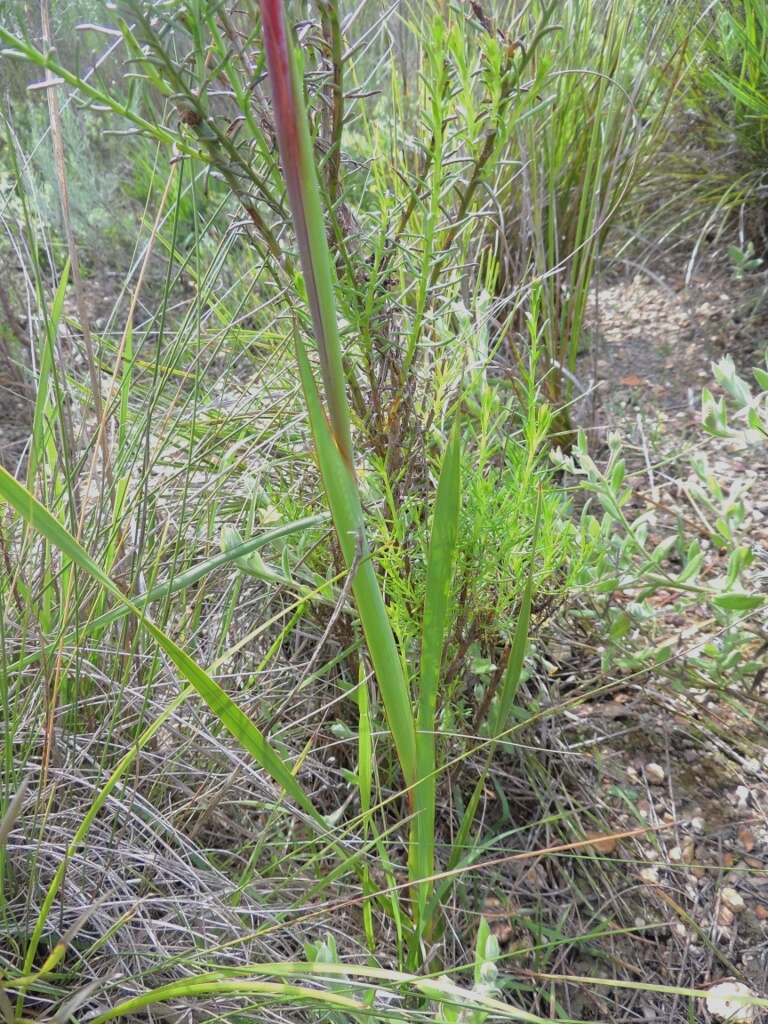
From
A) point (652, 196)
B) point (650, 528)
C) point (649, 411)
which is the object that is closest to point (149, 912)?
point (650, 528)

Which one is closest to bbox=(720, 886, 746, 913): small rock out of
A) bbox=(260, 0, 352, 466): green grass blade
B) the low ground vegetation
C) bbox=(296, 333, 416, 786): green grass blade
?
the low ground vegetation

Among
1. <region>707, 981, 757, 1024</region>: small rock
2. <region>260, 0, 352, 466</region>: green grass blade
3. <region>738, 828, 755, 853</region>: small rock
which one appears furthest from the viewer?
<region>738, 828, 755, 853</region>: small rock

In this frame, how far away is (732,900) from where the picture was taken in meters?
0.84

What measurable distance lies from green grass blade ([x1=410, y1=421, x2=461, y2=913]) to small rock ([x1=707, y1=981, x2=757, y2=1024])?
0.34 metres

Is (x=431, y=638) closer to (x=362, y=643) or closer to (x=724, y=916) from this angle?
(x=362, y=643)

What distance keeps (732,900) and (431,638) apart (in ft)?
1.69

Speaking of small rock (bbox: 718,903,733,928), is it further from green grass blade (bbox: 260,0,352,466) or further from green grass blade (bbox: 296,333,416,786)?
green grass blade (bbox: 260,0,352,466)

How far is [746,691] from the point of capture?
93 cm

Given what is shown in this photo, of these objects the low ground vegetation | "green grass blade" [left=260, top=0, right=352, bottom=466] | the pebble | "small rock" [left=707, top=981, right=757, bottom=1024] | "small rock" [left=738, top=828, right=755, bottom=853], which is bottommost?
"small rock" [left=707, top=981, right=757, bottom=1024]

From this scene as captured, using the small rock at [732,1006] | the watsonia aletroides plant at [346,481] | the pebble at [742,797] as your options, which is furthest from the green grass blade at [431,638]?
the pebble at [742,797]

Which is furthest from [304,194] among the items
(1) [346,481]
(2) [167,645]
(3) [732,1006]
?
(3) [732,1006]

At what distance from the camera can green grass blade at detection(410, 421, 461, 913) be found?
1.84 ft

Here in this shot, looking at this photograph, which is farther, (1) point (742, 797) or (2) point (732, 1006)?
(1) point (742, 797)

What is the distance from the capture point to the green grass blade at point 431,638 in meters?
0.56
